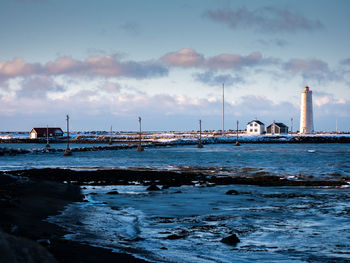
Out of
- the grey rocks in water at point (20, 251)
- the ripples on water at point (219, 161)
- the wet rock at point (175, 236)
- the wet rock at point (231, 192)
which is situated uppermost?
the grey rocks in water at point (20, 251)

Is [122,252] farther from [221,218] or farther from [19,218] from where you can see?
[221,218]

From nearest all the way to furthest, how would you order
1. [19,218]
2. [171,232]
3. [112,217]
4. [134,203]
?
[19,218], [171,232], [112,217], [134,203]

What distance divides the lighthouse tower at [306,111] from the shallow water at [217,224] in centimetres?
10862

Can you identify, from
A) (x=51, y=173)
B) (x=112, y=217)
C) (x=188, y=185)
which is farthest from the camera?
(x=51, y=173)

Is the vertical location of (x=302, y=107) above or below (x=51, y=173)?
above

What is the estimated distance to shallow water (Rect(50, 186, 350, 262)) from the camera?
11.3m

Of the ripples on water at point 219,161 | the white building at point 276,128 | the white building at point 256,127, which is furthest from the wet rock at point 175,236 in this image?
the white building at point 256,127

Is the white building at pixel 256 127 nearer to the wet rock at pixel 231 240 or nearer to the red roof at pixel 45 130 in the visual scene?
the red roof at pixel 45 130

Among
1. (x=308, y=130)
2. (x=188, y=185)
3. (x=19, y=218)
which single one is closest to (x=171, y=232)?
(x=19, y=218)

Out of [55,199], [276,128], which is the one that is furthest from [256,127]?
[55,199]

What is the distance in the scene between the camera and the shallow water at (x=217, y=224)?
1133 centimetres

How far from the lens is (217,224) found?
606 inches

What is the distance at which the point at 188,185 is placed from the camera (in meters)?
28.6

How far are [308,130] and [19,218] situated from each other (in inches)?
5459
